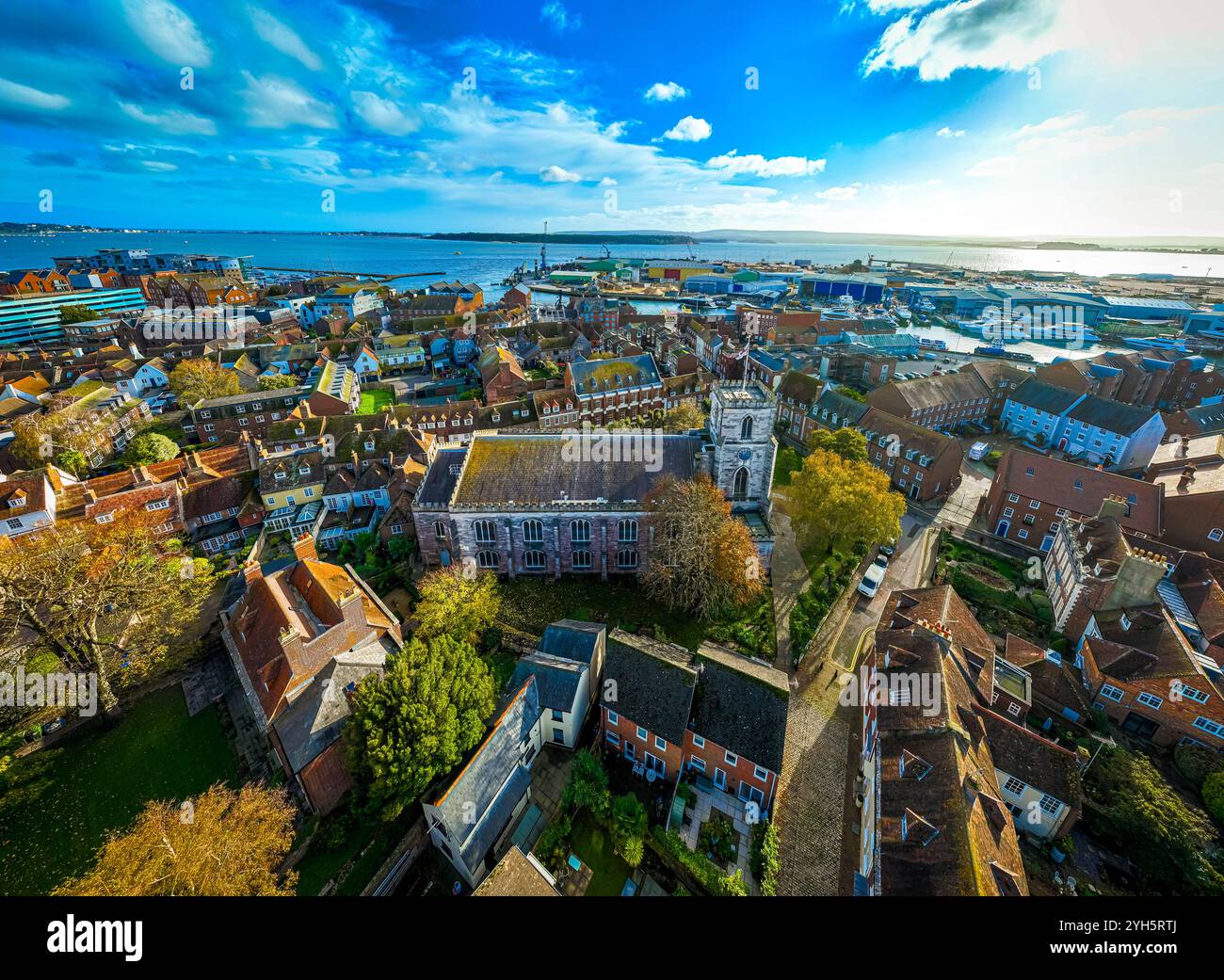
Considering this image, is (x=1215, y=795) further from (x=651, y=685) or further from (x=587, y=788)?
(x=587, y=788)

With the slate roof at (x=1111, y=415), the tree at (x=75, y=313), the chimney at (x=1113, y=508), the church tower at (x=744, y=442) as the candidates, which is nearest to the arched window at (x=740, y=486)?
the church tower at (x=744, y=442)

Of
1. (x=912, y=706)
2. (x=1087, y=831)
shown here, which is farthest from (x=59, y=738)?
(x=1087, y=831)

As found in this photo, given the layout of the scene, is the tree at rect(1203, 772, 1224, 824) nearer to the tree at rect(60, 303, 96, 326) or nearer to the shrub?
the shrub

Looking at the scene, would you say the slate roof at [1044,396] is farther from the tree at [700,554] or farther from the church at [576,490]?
the tree at [700,554]

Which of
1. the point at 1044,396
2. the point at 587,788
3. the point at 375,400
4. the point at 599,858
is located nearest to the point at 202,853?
the point at 587,788

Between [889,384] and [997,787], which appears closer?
[997,787]
